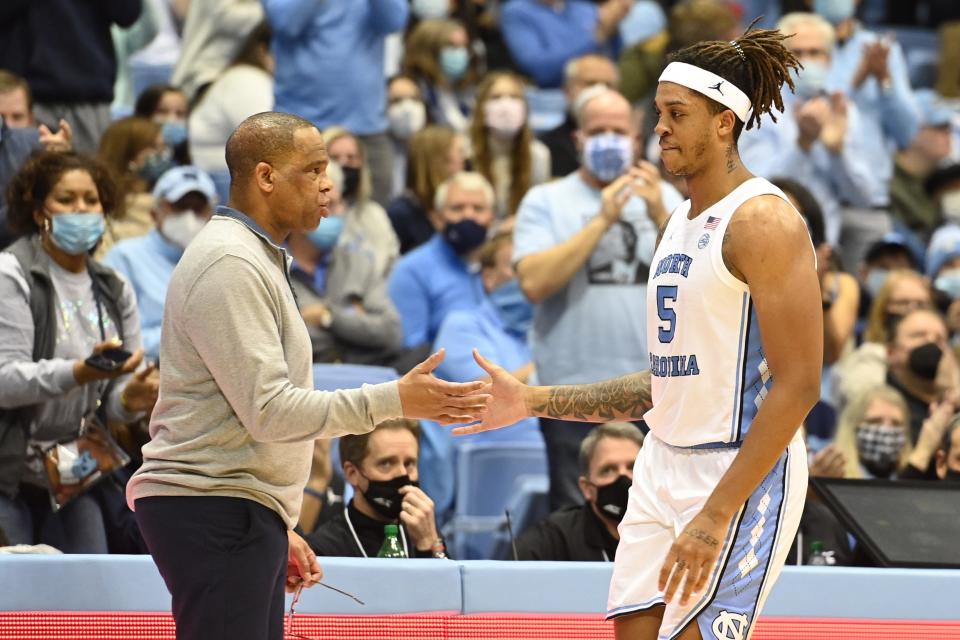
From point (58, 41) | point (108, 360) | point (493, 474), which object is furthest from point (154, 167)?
point (108, 360)

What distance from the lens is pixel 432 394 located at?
361 centimetres

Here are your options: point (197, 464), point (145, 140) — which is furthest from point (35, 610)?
point (145, 140)

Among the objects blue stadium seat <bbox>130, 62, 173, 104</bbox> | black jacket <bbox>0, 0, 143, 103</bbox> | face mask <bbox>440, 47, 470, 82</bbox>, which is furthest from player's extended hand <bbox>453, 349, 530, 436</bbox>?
blue stadium seat <bbox>130, 62, 173, 104</bbox>

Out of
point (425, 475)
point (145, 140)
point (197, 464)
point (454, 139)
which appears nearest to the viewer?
point (197, 464)

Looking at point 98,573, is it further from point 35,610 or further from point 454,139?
point 454,139

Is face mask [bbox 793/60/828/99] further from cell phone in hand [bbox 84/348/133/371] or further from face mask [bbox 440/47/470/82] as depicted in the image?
cell phone in hand [bbox 84/348/133/371]

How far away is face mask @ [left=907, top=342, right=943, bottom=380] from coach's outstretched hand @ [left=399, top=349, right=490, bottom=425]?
14.3 feet

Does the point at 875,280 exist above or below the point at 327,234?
below

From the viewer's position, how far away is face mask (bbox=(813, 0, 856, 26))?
10.9 meters

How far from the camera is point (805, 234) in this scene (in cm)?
360

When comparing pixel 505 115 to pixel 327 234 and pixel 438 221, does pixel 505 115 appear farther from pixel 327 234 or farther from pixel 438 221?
pixel 327 234

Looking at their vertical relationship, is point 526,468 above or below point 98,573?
below

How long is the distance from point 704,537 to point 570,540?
89.7 inches

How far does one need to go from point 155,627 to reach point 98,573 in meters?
0.22
